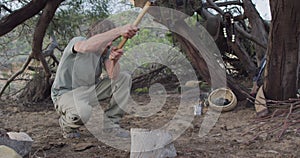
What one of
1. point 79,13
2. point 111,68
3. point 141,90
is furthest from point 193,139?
point 79,13

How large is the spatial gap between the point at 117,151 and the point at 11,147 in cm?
65

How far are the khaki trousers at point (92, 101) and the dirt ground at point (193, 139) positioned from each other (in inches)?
6.7

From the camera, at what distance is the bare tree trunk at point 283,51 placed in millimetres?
3406

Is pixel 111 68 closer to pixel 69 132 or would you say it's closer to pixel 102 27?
pixel 102 27

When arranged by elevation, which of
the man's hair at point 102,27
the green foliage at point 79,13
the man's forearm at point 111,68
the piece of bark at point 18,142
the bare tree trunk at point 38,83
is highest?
the man's hair at point 102,27

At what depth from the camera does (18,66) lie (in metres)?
5.93

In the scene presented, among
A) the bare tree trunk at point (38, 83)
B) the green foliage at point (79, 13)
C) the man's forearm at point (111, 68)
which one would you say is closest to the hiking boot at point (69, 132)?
→ the man's forearm at point (111, 68)

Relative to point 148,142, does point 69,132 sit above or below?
below

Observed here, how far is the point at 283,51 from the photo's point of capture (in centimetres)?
359

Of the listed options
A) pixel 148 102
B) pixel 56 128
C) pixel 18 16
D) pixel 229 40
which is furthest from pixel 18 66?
pixel 229 40

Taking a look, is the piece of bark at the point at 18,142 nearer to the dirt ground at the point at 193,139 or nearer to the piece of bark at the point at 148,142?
the dirt ground at the point at 193,139

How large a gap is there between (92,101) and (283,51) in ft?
5.68

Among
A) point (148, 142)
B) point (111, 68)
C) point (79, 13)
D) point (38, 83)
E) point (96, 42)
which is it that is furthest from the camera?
point (38, 83)

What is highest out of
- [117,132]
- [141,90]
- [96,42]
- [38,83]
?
[96,42]
